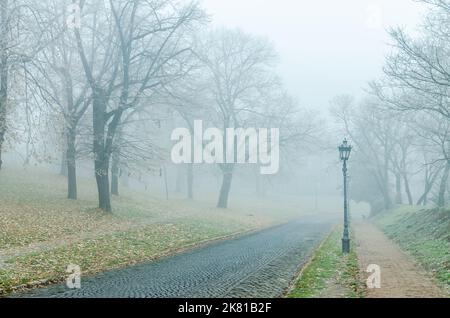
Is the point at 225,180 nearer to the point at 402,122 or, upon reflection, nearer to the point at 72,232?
the point at 402,122

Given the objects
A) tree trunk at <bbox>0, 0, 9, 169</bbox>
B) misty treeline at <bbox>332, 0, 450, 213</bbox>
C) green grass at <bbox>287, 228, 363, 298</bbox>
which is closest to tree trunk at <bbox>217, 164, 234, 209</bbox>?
misty treeline at <bbox>332, 0, 450, 213</bbox>

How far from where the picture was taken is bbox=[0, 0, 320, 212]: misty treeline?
15641mm

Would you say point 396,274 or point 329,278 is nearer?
point 329,278

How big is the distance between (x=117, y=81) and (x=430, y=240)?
71.0ft

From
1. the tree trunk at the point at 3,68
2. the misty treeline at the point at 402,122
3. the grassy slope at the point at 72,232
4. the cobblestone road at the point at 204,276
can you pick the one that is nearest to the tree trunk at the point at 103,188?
the grassy slope at the point at 72,232

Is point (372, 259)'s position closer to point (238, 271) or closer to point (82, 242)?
point (238, 271)

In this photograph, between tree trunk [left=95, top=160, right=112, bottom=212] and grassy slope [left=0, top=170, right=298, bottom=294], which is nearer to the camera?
grassy slope [left=0, top=170, right=298, bottom=294]

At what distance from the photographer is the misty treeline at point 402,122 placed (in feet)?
65.8

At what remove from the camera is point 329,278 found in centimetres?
1302

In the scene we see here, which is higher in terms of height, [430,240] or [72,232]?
[72,232]

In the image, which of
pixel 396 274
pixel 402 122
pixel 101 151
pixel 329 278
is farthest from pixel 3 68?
pixel 402 122

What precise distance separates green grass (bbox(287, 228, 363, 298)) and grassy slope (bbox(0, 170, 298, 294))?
6140 millimetres

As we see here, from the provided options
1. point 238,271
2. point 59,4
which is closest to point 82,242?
point 238,271

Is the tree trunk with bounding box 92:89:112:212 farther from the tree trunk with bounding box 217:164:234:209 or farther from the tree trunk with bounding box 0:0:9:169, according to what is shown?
the tree trunk with bounding box 217:164:234:209
